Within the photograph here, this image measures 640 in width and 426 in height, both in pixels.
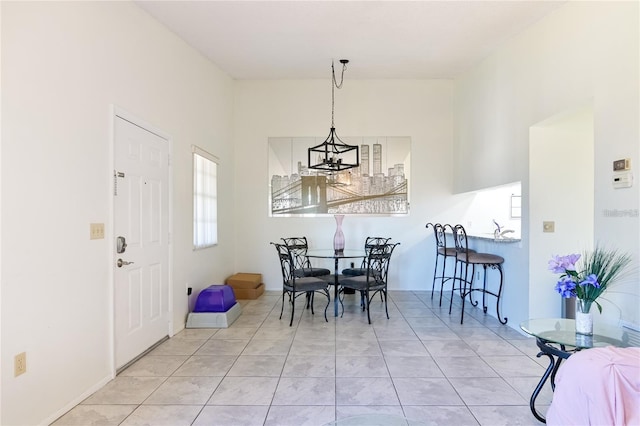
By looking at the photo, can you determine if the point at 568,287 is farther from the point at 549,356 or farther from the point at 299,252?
the point at 299,252

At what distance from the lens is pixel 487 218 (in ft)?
17.8

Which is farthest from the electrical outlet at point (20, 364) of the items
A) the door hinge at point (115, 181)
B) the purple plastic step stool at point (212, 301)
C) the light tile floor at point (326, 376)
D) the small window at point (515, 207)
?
the small window at point (515, 207)

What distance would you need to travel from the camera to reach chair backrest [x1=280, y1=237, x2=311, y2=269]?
16.0ft

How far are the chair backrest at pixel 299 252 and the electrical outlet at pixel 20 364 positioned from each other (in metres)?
3.15

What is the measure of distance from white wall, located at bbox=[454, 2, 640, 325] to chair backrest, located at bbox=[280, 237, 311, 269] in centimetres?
267

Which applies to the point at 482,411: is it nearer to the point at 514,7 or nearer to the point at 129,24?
the point at 514,7

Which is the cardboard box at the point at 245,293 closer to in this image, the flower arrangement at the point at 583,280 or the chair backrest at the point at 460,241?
the chair backrest at the point at 460,241

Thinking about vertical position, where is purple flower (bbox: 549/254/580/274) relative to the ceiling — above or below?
below

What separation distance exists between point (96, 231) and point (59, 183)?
460mm

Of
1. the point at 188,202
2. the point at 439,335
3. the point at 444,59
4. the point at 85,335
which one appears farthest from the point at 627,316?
the point at 188,202

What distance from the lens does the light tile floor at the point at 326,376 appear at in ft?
6.91

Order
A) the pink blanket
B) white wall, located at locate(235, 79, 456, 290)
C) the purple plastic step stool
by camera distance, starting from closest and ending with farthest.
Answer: the pink blanket → the purple plastic step stool → white wall, located at locate(235, 79, 456, 290)

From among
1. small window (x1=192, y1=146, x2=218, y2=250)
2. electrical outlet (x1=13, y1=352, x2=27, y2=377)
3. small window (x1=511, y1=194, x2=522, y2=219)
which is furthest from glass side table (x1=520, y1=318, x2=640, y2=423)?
small window (x1=192, y1=146, x2=218, y2=250)

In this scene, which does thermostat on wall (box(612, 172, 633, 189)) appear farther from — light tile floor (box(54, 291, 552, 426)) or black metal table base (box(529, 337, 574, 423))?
light tile floor (box(54, 291, 552, 426))
